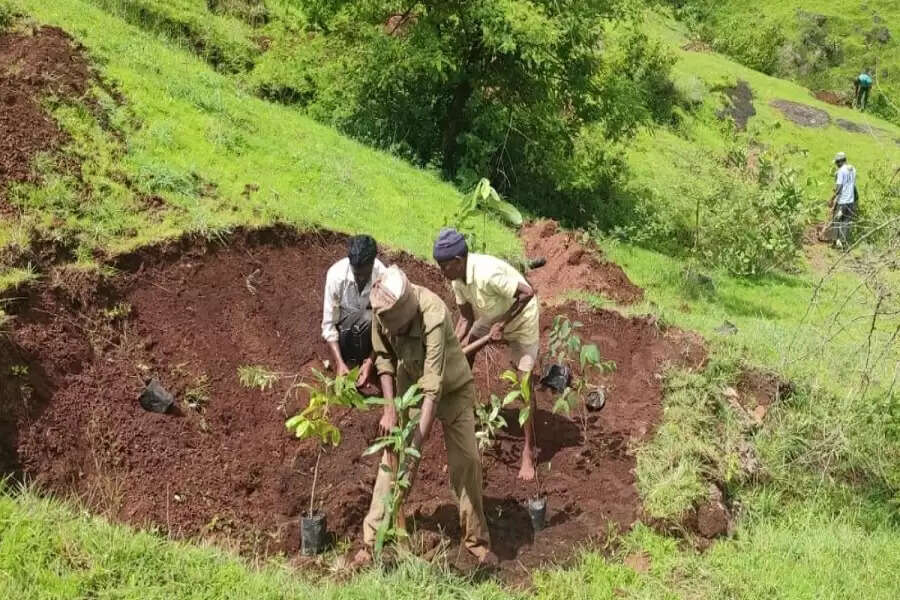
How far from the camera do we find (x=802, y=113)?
20938 millimetres

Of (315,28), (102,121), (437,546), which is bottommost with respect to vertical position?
(437,546)

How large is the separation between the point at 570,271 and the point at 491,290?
3947 millimetres

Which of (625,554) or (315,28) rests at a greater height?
(315,28)

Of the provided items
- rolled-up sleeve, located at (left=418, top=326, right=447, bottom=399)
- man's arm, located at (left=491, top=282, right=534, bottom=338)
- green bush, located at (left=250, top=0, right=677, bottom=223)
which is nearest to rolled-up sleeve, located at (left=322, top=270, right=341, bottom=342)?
man's arm, located at (left=491, top=282, right=534, bottom=338)

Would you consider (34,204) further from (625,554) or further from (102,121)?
(625,554)

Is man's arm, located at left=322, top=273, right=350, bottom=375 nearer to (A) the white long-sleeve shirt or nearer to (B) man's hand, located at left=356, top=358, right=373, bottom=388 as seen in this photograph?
(A) the white long-sleeve shirt

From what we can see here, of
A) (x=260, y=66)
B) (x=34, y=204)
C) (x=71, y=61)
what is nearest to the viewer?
(x=34, y=204)

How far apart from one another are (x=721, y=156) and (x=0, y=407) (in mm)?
12247

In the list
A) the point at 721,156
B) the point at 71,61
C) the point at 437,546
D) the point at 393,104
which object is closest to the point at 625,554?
the point at 437,546

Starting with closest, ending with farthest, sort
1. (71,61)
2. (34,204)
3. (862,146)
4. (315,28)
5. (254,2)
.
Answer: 1. (34,204)
2. (71,61)
3. (315,28)
4. (254,2)
5. (862,146)

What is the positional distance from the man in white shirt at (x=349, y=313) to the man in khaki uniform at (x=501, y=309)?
0.60 meters

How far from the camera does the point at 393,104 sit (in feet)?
41.4

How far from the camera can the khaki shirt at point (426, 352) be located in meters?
4.25

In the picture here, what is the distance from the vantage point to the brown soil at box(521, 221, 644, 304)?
8828 mm
